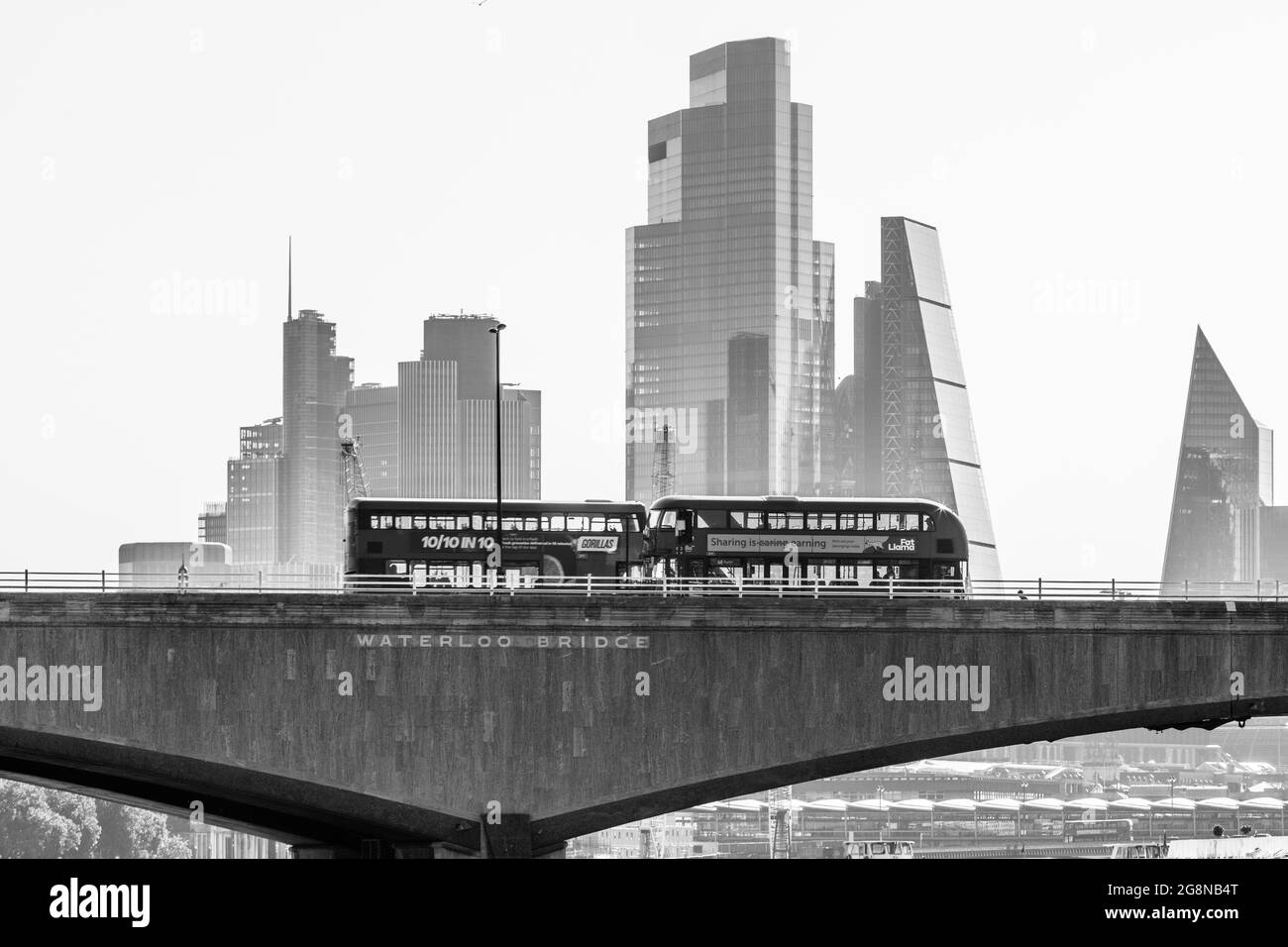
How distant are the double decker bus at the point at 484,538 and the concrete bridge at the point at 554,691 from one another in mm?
18438

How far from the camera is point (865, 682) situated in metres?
53.4

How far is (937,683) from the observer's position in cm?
5372

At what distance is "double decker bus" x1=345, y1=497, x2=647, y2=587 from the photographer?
72.4 metres

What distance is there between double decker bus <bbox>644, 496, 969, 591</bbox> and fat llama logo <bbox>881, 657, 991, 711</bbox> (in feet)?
62.8

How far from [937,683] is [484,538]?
24.8 metres

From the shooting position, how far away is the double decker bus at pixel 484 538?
7244 cm

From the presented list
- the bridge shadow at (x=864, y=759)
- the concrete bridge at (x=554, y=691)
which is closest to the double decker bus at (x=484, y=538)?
the concrete bridge at (x=554, y=691)

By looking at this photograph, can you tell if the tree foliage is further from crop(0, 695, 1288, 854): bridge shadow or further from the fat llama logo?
the fat llama logo
